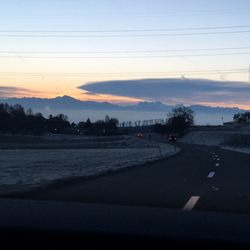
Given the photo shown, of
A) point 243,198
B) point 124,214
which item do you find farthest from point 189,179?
point 124,214

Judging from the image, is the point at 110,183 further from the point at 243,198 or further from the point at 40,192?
the point at 243,198

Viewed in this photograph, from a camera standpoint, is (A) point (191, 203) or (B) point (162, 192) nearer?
(A) point (191, 203)

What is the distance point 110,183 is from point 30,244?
16.8 meters

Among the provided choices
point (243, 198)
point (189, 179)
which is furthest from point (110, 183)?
point (243, 198)

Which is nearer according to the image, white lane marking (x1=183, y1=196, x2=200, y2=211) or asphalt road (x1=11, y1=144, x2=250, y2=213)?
white lane marking (x1=183, y1=196, x2=200, y2=211)

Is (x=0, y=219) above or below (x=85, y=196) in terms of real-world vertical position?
above

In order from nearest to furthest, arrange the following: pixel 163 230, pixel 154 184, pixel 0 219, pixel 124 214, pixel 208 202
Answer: pixel 163 230
pixel 0 219
pixel 124 214
pixel 208 202
pixel 154 184

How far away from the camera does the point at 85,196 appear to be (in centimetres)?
1612

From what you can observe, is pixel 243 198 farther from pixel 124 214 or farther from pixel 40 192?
pixel 124 214

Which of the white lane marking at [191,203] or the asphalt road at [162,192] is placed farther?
the asphalt road at [162,192]

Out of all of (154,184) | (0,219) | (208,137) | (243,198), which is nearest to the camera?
(0,219)

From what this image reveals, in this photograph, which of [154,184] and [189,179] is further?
[189,179]

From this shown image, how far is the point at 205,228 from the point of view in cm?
462

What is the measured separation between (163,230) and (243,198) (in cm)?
1244
